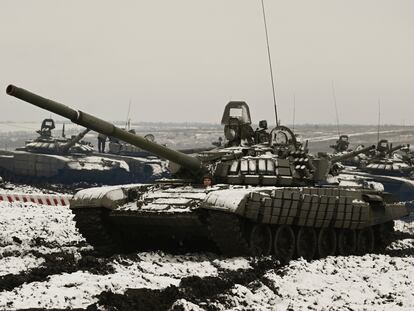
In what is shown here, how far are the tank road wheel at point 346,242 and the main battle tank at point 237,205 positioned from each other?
21mm

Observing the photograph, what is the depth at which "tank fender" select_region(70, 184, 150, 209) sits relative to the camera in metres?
14.5

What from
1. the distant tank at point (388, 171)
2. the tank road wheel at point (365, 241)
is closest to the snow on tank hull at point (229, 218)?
the tank road wheel at point (365, 241)

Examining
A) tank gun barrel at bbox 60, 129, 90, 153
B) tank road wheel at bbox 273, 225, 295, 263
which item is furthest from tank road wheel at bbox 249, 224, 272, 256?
tank gun barrel at bbox 60, 129, 90, 153

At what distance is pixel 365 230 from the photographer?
57.4 feet

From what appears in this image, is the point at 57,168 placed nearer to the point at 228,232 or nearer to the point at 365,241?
the point at 365,241

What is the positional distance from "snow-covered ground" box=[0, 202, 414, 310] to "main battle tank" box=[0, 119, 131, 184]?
882 inches

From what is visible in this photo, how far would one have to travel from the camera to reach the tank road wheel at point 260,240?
44.8 ft

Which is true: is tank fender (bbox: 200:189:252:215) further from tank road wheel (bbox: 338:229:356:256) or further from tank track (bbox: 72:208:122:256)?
tank road wheel (bbox: 338:229:356:256)

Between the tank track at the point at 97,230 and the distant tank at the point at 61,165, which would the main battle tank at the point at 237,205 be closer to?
the tank track at the point at 97,230

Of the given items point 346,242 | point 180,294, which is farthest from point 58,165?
point 180,294

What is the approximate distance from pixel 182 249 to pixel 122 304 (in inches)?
Result: 274

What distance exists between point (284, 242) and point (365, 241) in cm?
348

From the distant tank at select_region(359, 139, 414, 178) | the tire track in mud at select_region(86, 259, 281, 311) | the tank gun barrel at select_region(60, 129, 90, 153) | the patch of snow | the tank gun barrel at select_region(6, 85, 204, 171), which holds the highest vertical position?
the tank gun barrel at select_region(6, 85, 204, 171)

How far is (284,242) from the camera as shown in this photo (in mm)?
14781
